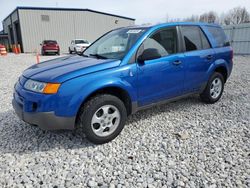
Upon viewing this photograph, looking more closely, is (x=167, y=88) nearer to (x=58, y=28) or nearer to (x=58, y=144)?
(x=58, y=144)

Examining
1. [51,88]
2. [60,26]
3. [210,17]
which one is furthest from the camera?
[210,17]

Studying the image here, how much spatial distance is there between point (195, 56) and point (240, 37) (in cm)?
1436

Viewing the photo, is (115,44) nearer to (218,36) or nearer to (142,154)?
(142,154)

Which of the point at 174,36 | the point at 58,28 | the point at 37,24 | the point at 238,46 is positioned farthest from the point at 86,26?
the point at 174,36

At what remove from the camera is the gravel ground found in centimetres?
245

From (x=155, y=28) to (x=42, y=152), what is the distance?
8.70 feet

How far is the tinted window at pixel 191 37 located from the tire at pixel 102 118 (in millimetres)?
1881

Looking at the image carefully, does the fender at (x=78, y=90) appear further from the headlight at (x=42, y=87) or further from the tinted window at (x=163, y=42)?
the tinted window at (x=163, y=42)

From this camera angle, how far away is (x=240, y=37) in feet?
52.4

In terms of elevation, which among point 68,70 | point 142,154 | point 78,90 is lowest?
point 142,154

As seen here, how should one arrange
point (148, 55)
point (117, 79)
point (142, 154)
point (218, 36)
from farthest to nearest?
point (218, 36) < point (148, 55) < point (117, 79) < point (142, 154)

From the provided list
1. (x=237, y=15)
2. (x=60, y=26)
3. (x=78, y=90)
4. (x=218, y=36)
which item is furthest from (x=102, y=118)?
(x=237, y=15)

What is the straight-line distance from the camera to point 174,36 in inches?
154

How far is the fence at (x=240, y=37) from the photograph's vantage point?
15.5 metres
